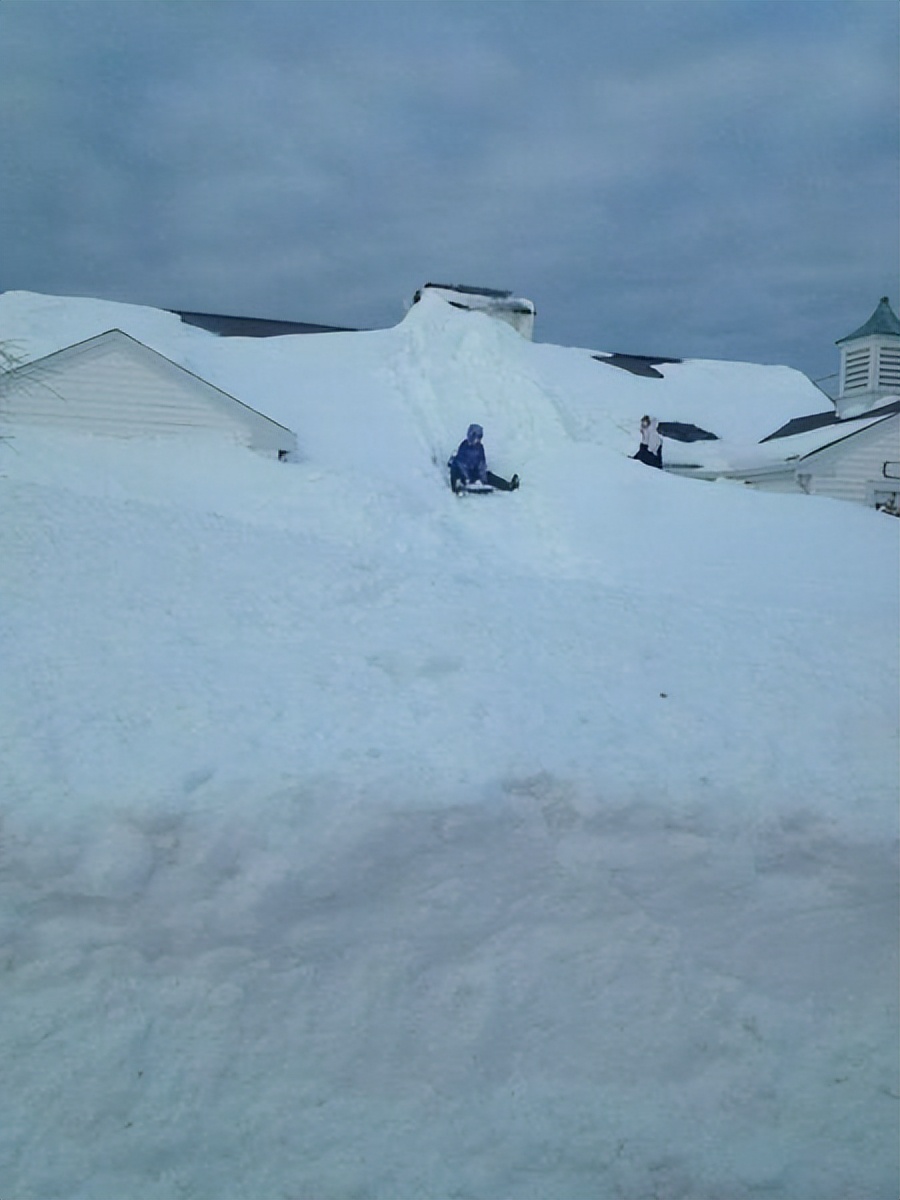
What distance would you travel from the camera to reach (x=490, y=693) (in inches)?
288

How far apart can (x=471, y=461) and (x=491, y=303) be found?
10280mm

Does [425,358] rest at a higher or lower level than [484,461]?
higher

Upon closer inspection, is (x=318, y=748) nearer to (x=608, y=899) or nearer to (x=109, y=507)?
(x=608, y=899)

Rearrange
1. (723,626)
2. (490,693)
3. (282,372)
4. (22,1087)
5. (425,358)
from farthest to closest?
(425,358)
(282,372)
(723,626)
(490,693)
(22,1087)

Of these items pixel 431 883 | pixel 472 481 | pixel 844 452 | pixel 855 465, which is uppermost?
pixel 844 452

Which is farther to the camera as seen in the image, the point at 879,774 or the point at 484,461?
the point at 484,461

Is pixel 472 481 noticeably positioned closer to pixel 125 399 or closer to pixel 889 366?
pixel 125 399

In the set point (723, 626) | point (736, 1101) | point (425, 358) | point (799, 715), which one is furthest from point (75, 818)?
point (425, 358)

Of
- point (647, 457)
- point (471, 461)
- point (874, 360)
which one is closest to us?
point (471, 461)

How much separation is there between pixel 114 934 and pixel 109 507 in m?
6.36

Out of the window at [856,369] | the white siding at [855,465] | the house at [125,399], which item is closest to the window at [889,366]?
the window at [856,369]

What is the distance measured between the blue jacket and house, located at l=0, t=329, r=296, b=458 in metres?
2.25

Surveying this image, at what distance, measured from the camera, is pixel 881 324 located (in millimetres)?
22516

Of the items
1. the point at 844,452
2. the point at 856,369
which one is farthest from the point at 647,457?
the point at 856,369
